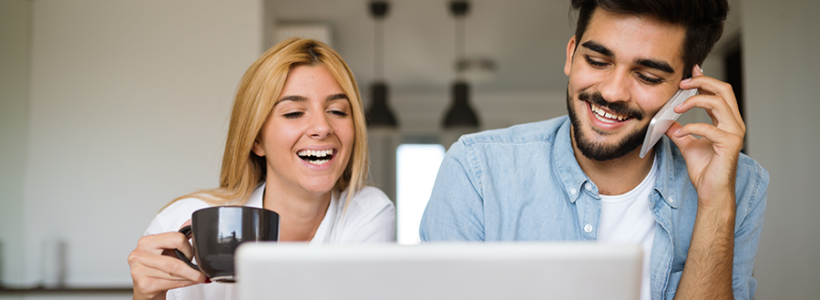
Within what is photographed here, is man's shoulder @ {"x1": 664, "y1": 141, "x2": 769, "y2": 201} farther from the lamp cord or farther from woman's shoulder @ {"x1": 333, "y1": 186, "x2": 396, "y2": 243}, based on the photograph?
the lamp cord

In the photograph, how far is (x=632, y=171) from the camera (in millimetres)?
1408

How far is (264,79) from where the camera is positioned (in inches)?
57.1

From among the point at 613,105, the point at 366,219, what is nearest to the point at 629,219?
the point at 613,105

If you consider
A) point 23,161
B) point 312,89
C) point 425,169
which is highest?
point 312,89

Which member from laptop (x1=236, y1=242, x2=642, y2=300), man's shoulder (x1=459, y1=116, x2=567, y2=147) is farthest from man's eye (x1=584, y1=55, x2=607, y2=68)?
laptop (x1=236, y1=242, x2=642, y2=300)

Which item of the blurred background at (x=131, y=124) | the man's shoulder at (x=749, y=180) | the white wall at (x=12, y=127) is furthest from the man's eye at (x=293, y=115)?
the white wall at (x=12, y=127)

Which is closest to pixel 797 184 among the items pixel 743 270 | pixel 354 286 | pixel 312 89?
pixel 743 270

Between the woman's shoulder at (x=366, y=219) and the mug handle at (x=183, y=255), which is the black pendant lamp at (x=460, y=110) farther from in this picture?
the mug handle at (x=183, y=255)

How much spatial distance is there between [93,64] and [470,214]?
8.39ft

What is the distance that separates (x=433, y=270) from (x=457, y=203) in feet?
2.78

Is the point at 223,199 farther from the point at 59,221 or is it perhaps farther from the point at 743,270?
the point at 59,221

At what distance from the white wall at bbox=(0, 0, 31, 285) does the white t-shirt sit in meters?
2.76

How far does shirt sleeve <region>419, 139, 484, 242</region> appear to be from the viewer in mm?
1294

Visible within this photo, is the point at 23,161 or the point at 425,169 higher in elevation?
the point at 23,161
